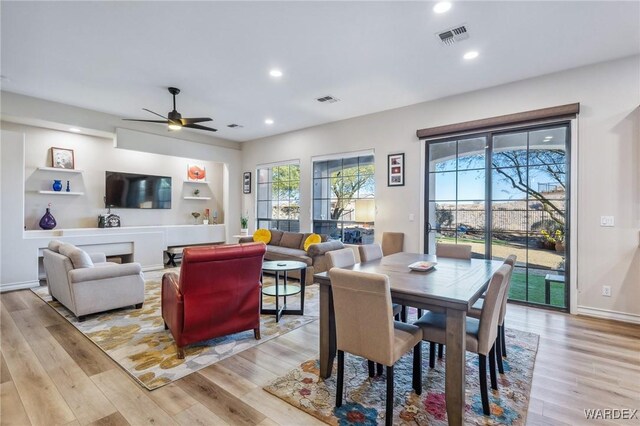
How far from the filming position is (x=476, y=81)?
4293 millimetres

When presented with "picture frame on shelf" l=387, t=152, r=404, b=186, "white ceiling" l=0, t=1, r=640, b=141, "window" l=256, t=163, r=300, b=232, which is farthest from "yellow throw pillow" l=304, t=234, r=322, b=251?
"white ceiling" l=0, t=1, r=640, b=141

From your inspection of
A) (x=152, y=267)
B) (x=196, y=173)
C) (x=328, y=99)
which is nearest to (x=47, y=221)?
(x=152, y=267)

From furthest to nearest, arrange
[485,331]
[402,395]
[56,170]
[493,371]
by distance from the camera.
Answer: [56,170]
[493,371]
[402,395]
[485,331]

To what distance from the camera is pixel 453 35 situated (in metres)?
3.17

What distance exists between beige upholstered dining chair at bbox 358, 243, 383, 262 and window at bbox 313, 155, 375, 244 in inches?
92.1

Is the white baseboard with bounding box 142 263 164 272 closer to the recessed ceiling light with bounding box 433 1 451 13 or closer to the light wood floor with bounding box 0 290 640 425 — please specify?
the light wood floor with bounding box 0 290 640 425

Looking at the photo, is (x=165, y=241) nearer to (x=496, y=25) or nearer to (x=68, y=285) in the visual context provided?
(x=68, y=285)

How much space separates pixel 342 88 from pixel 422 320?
3531 mm

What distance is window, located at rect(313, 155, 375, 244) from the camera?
5953 mm

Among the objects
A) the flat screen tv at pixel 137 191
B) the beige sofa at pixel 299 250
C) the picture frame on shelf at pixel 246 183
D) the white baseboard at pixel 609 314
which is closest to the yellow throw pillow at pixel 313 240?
the beige sofa at pixel 299 250

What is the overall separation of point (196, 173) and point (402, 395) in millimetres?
7194

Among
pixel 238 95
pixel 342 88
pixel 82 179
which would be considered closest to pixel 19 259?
pixel 82 179

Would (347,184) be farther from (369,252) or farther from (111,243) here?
(111,243)

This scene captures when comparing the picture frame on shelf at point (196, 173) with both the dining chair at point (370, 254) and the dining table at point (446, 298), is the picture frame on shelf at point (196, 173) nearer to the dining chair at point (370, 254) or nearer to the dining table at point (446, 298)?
the dining chair at point (370, 254)
